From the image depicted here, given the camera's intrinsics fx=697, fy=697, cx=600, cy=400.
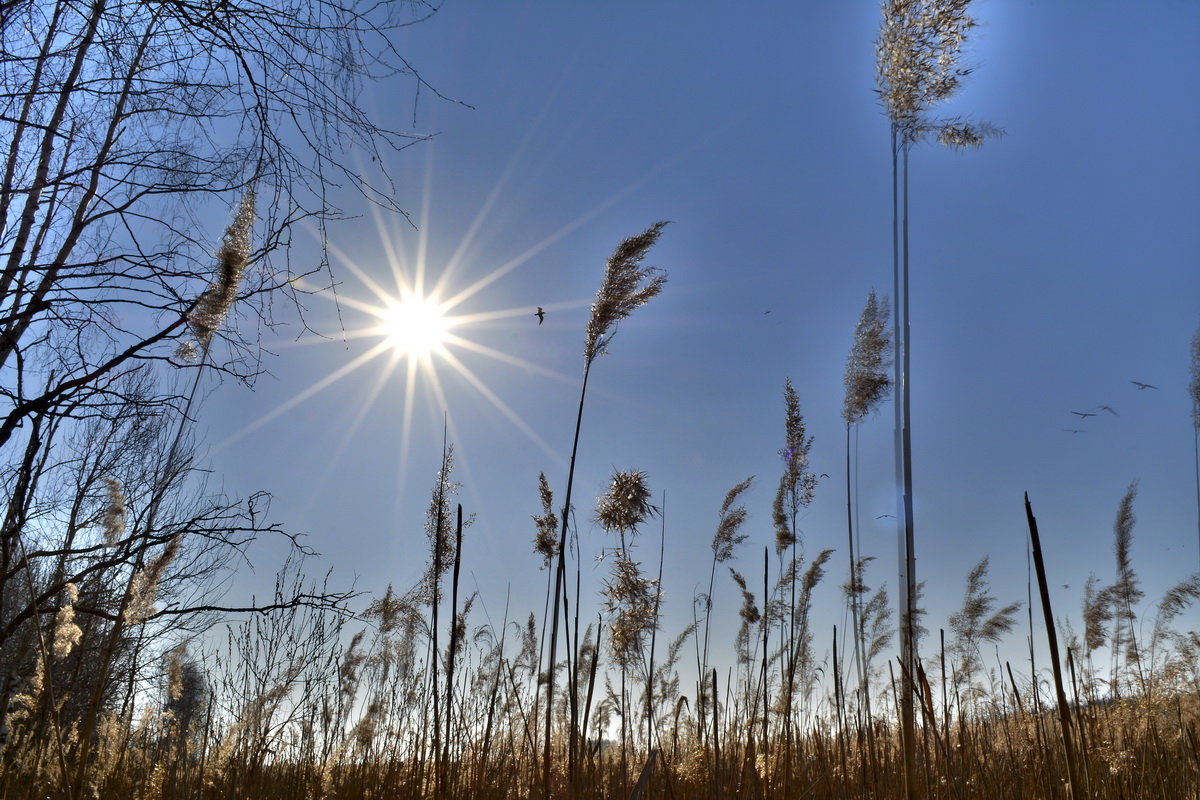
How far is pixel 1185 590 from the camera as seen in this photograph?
671 cm

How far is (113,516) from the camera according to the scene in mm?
2188

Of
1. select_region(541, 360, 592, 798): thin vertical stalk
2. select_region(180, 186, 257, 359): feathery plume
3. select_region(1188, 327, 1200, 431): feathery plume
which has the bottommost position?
select_region(541, 360, 592, 798): thin vertical stalk

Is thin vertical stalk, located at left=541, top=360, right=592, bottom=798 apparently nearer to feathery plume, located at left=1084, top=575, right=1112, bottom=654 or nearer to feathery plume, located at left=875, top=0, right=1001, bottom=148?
feathery plume, located at left=875, top=0, right=1001, bottom=148

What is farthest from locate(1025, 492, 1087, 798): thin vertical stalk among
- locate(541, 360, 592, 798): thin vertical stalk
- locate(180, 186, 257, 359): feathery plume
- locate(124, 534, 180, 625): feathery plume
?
locate(180, 186, 257, 359): feathery plume

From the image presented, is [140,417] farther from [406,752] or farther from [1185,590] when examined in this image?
[1185,590]

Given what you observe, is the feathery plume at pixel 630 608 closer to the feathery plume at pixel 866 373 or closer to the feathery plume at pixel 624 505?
the feathery plume at pixel 624 505

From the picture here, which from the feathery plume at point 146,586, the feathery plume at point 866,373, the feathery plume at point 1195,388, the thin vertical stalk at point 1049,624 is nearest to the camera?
the thin vertical stalk at point 1049,624

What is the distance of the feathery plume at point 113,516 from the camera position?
2.16 m

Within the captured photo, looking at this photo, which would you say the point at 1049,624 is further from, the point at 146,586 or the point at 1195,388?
the point at 1195,388

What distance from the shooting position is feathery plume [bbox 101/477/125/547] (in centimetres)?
216

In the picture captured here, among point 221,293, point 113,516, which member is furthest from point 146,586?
point 221,293

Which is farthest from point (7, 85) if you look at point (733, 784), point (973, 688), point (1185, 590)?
point (1185, 590)

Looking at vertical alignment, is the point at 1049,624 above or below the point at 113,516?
below

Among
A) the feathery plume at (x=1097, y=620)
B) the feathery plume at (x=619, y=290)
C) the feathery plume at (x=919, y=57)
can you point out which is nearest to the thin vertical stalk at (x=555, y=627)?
the feathery plume at (x=619, y=290)
